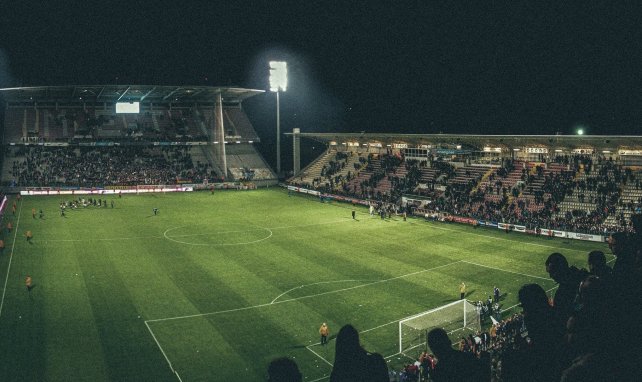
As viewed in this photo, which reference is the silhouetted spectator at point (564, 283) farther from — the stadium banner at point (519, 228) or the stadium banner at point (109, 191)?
the stadium banner at point (109, 191)

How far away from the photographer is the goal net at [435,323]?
18.8 m

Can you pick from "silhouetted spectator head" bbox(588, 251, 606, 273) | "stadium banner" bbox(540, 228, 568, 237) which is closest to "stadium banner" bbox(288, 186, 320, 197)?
"stadium banner" bbox(540, 228, 568, 237)

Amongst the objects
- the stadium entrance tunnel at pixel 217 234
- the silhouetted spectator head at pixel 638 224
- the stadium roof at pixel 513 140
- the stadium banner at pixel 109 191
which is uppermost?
the stadium roof at pixel 513 140

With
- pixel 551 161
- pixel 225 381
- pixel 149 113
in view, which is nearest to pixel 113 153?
pixel 149 113

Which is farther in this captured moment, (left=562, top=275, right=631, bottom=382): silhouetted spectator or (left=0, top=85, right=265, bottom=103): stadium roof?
(left=0, top=85, right=265, bottom=103): stadium roof

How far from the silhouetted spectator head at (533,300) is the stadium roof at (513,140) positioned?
1604 inches

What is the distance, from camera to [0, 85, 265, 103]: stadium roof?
71125mm

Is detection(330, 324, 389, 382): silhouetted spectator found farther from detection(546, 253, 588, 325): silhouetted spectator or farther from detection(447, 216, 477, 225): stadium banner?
detection(447, 216, 477, 225): stadium banner

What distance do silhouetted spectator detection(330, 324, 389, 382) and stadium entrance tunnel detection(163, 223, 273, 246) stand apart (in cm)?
3287

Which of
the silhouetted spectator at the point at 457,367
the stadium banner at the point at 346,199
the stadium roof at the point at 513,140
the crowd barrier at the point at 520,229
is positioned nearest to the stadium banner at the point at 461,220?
the crowd barrier at the point at 520,229

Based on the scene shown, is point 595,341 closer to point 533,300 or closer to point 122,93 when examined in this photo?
point 533,300

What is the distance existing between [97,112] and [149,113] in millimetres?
8195

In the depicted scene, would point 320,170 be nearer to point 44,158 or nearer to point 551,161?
point 551,161

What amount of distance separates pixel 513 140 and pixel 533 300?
47183 millimetres
